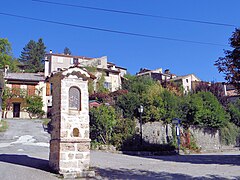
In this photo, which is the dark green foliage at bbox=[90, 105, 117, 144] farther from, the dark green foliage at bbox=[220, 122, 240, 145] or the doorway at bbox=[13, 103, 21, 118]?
the doorway at bbox=[13, 103, 21, 118]

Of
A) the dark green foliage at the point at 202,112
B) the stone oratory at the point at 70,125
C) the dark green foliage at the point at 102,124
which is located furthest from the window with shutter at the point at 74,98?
the dark green foliage at the point at 202,112

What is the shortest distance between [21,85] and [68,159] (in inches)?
1242

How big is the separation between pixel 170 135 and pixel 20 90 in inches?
882

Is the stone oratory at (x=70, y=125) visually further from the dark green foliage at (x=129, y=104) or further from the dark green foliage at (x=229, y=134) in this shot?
the dark green foliage at (x=229, y=134)

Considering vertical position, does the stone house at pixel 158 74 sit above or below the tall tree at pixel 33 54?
below

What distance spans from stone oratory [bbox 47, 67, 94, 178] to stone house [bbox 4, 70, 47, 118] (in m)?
29.2

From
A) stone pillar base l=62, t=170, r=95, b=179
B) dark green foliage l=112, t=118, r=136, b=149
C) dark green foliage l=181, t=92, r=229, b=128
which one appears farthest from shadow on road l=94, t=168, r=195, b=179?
dark green foliage l=181, t=92, r=229, b=128

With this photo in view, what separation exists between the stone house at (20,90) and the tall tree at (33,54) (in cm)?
3412

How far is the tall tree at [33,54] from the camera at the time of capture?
74.2 meters

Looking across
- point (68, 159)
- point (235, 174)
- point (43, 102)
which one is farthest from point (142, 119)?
point (43, 102)

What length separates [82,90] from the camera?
32.6ft

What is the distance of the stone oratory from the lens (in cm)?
907

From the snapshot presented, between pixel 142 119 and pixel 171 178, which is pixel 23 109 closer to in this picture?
pixel 142 119

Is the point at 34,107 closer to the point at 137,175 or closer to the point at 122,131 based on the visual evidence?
the point at 122,131
